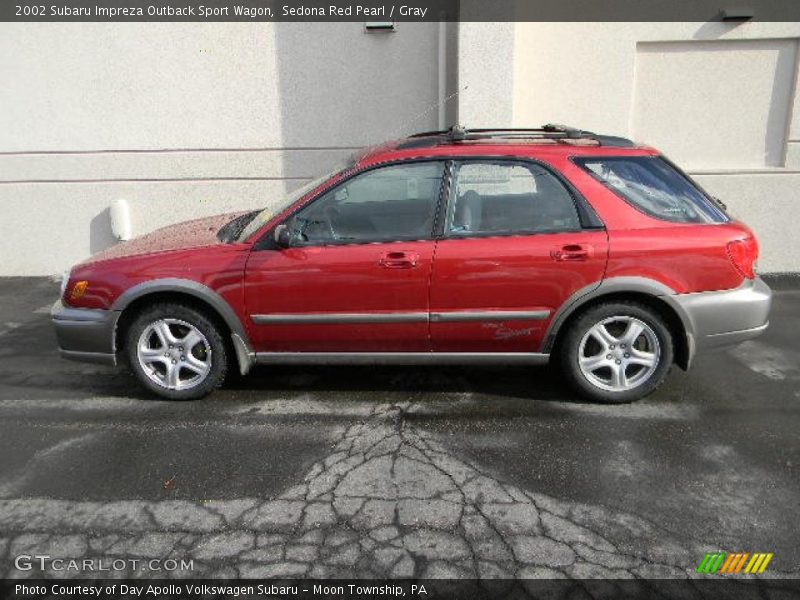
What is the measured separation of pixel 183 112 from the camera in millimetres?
6879

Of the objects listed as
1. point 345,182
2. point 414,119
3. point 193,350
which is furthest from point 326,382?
point 414,119

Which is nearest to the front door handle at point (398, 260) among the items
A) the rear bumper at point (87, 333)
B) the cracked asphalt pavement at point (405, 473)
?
the cracked asphalt pavement at point (405, 473)

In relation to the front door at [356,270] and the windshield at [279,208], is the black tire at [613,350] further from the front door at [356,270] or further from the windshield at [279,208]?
the windshield at [279,208]

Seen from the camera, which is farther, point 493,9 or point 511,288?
point 493,9

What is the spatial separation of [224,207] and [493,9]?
375 centimetres

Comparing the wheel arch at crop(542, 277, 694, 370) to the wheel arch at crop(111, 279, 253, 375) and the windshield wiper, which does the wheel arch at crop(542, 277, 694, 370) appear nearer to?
the wheel arch at crop(111, 279, 253, 375)

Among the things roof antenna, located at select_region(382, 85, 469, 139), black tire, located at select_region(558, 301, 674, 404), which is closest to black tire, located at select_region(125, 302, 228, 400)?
black tire, located at select_region(558, 301, 674, 404)

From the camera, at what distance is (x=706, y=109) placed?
Answer: 6539 mm

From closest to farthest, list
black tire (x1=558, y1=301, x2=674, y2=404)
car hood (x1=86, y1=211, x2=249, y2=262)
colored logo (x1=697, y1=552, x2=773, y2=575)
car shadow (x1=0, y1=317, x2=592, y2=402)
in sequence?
colored logo (x1=697, y1=552, x2=773, y2=575), black tire (x1=558, y1=301, x2=674, y2=404), car hood (x1=86, y1=211, x2=249, y2=262), car shadow (x1=0, y1=317, x2=592, y2=402)

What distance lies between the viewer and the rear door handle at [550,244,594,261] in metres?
3.47

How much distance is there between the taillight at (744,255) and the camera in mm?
3484

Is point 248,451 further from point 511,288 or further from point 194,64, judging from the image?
point 194,64

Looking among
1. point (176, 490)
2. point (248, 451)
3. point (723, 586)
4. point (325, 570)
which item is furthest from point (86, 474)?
point (723, 586)

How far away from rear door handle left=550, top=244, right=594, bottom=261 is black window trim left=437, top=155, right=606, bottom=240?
104 mm
